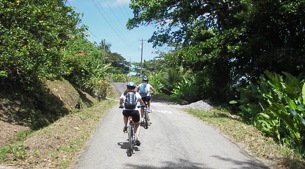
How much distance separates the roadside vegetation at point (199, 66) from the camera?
35.4 feet

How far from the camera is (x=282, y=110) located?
1011 cm

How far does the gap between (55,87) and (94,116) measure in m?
5.64

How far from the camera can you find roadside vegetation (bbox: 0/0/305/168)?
10776 mm

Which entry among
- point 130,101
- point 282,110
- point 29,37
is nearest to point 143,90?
point 130,101

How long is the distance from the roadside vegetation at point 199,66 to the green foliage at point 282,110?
30 millimetres

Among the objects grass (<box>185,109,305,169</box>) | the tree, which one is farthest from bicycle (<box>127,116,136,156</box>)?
the tree

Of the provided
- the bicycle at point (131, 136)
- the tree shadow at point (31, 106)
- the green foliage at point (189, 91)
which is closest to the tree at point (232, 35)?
the green foliage at point (189, 91)

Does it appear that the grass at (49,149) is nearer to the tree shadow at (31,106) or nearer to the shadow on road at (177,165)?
the shadow on road at (177,165)

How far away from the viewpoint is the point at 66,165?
7.45 metres

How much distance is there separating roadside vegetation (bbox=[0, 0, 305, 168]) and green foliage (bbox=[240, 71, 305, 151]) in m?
0.03

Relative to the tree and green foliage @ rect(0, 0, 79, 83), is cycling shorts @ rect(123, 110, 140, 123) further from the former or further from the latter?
the tree

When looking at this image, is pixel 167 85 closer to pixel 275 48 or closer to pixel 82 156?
pixel 275 48

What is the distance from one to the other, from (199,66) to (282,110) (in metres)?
11.4

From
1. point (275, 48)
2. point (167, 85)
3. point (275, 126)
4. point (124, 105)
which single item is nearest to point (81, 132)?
point (124, 105)
